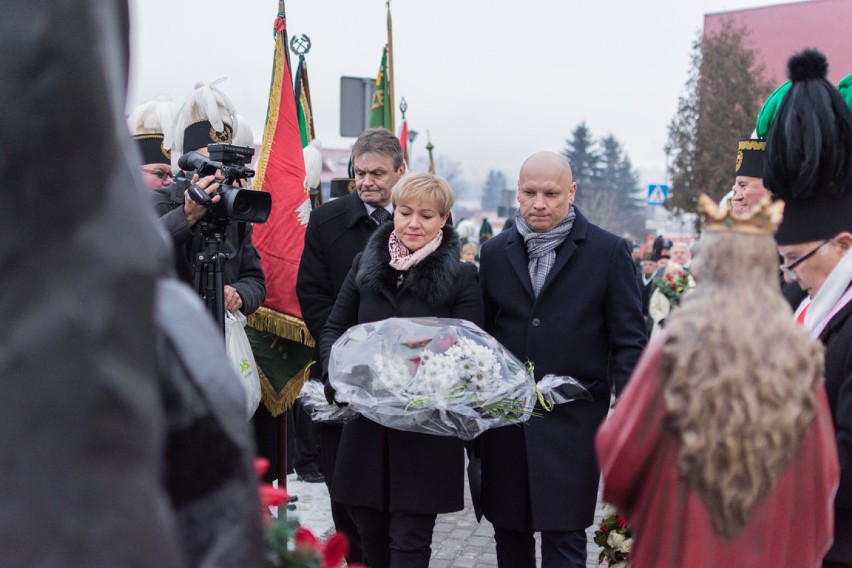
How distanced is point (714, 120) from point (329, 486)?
991 inches

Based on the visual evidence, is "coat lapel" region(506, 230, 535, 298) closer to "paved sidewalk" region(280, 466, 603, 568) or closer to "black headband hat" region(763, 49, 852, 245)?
"black headband hat" region(763, 49, 852, 245)

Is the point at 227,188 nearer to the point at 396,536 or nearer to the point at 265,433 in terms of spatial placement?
the point at 265,433

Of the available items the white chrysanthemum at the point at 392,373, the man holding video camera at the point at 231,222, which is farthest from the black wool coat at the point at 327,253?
the white chrysanthemum at the point at 392,373

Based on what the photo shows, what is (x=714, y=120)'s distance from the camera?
1086 inches

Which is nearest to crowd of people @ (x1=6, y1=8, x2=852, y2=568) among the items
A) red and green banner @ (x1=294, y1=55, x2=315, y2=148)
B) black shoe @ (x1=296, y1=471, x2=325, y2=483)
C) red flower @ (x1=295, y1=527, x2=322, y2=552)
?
red flower @ (x1=295, y1=527, x2=322, y2=552)

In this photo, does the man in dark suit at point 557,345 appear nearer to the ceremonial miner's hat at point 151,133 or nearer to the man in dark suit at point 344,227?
the man in dark suit at point 344,227

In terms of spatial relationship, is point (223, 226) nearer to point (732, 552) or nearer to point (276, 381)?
point (276, 381)

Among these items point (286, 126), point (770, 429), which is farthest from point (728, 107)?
point (770, 429)

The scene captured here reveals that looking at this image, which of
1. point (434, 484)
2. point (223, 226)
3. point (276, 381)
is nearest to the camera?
point (434, 484)

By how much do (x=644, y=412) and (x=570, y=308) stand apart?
2477 millimetres

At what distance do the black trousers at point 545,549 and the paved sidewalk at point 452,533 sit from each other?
3.85 feet

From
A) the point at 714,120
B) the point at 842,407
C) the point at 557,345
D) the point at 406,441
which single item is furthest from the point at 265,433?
the point at 714,120

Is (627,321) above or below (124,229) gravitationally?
below

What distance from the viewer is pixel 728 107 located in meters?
27.5
